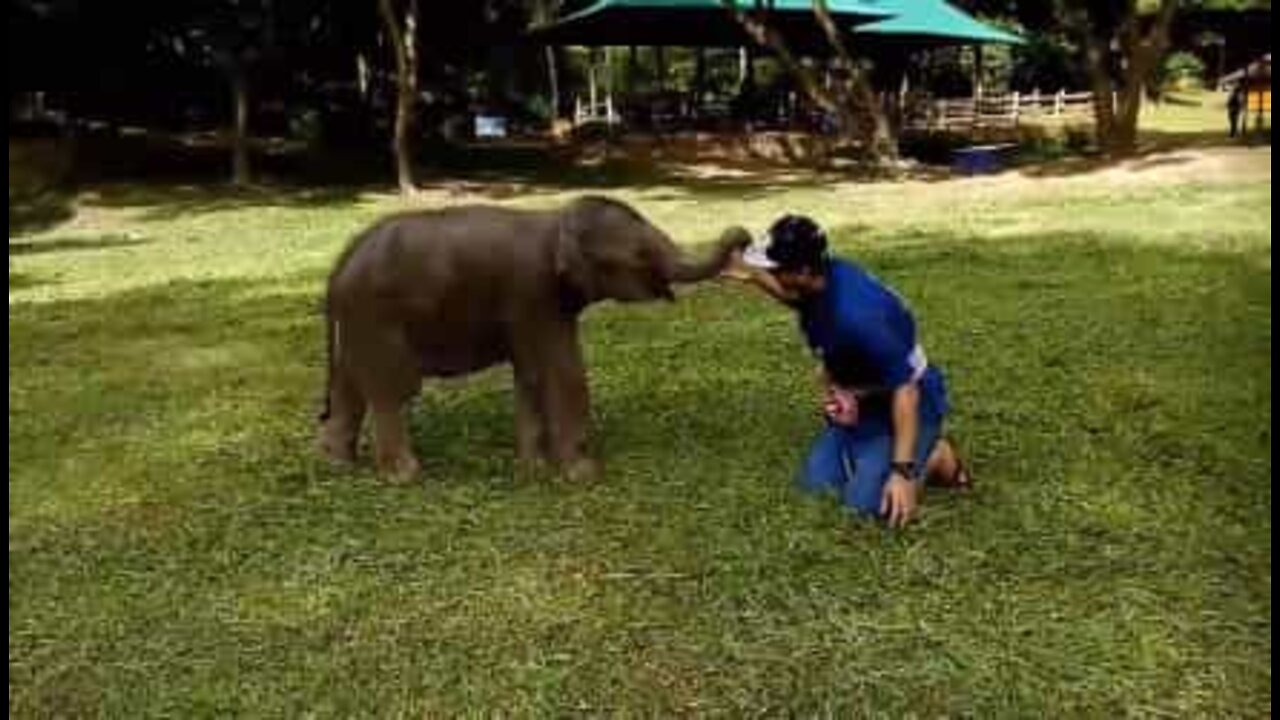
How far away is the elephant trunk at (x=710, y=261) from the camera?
174 inches

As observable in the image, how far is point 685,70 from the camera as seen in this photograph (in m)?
40.8

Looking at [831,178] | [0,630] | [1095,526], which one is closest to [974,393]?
[1095,526]

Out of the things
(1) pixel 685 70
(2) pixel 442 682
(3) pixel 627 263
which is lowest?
(2) pixel 442 682

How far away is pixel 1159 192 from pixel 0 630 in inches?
516

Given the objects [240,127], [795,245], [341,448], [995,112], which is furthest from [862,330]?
[995,112]

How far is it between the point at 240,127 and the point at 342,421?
50.8 ft

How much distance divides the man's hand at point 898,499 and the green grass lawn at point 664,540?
0.28 feet

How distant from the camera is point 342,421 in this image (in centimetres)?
520

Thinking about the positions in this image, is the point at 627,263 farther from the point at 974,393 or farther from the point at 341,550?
the point at 974,393

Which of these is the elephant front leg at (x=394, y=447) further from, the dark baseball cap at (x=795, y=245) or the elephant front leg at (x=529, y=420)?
the dark baseball cap at (x=795, y=245)

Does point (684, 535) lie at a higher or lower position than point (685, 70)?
lower

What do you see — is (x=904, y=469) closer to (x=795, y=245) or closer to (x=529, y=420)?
(x=795, y=245)

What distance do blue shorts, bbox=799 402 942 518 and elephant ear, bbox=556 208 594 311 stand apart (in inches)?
33.4

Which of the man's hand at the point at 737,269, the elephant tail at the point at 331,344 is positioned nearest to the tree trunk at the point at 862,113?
the elephant tail at the point at 331,344
